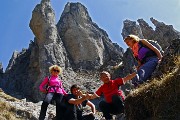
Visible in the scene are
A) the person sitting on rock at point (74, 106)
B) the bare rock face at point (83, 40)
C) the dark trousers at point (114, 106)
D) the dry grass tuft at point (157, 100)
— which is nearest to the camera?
the dry grass tuft at point (157, 100)

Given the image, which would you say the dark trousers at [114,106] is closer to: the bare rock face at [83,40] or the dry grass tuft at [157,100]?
the dry grass tuft at [157,100]

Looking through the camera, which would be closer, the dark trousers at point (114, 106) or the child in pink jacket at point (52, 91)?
the dark trousers at point (114, 106)

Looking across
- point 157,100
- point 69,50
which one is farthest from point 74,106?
point 69,50

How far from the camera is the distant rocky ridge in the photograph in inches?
2485

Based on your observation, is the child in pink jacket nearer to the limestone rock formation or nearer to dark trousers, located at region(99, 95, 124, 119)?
dark trousers, located at region(99, 95, 124, 119)

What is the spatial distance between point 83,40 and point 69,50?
12.5 feet

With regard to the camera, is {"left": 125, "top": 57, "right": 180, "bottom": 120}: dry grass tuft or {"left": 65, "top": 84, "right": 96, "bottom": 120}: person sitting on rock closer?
{"left": 125, "top": 57, "right": 180, "bottom": 120}: dry grass tuft

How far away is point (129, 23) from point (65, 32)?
14.0m

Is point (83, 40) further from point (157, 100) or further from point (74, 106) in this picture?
point (157, 100)

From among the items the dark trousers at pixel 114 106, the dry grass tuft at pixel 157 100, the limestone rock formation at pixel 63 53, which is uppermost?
the limestone rock formation at pixel 63 53

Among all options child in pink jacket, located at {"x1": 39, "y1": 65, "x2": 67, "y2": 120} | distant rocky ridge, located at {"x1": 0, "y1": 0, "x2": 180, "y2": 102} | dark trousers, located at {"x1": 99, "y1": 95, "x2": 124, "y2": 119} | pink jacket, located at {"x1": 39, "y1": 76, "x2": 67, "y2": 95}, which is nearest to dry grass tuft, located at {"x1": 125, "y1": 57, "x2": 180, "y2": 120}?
dark trousers, located at {"x1": 99, "y1": 95, "x2": 124, "y2": 119}

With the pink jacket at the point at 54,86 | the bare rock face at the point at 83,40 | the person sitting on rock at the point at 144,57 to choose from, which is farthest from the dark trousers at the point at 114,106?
the bare rock face at the point at 83,40

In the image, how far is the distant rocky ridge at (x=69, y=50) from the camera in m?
63.1

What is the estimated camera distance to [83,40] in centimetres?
7556
